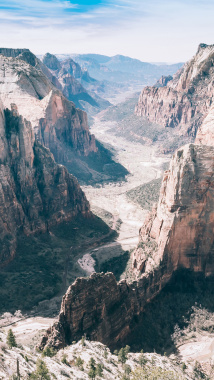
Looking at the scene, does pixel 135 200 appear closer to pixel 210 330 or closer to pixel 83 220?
pixel 83 220

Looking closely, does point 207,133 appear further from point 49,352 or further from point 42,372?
point 42,372

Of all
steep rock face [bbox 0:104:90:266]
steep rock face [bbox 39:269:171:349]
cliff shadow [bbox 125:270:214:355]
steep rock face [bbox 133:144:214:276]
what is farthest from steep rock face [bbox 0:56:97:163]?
steep rock face [bbox 39:269:171:349]

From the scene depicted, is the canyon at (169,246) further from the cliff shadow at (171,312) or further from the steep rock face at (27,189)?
the steep rock face at (27,189)

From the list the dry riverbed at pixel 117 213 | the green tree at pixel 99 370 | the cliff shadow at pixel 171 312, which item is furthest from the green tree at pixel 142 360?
the dry riverbed at pixel 117 213

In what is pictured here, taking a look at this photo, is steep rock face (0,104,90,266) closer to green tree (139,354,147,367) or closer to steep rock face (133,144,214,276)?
steep rock face (133,144,214,276)

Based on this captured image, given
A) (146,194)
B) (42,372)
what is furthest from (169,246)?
(146,194)

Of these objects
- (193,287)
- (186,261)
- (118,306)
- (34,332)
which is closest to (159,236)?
(186,261)
